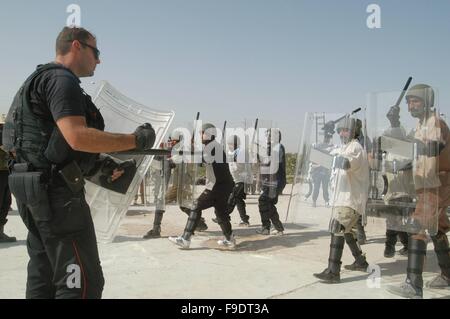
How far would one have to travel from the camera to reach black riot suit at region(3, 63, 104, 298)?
2.30m

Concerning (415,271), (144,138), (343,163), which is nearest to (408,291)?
(415,271)

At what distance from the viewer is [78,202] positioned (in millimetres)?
2398

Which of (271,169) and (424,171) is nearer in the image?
(424,171)

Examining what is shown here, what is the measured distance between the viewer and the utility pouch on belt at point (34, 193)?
2301mm

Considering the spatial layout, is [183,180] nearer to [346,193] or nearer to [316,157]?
[316,157]

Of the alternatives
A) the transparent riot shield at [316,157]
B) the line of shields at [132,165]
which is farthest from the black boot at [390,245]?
the line of shields at [132,165]

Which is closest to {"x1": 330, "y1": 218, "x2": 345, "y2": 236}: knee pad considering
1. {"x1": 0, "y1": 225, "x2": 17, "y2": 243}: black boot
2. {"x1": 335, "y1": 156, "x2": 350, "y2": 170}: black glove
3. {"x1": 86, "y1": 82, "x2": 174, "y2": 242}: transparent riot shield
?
{"x1": 335, "y1": 156, "x2": 350, "y2": 170}: black glove

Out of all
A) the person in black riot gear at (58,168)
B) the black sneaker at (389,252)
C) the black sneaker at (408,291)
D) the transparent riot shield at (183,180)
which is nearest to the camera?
the person in black riot gear at (58,168)

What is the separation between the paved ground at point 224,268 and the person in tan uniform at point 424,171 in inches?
10.4

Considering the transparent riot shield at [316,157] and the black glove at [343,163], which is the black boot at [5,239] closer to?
the transparent riot shield at [316,157]

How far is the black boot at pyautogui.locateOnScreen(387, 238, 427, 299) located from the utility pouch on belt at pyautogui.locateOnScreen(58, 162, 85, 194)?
119 inches

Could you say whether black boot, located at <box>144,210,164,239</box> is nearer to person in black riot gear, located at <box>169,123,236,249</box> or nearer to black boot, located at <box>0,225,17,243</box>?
person in black riot gear, located at <box>169,123,236,249</box>

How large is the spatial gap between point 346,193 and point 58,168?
10.4ft

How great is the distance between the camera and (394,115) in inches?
175
